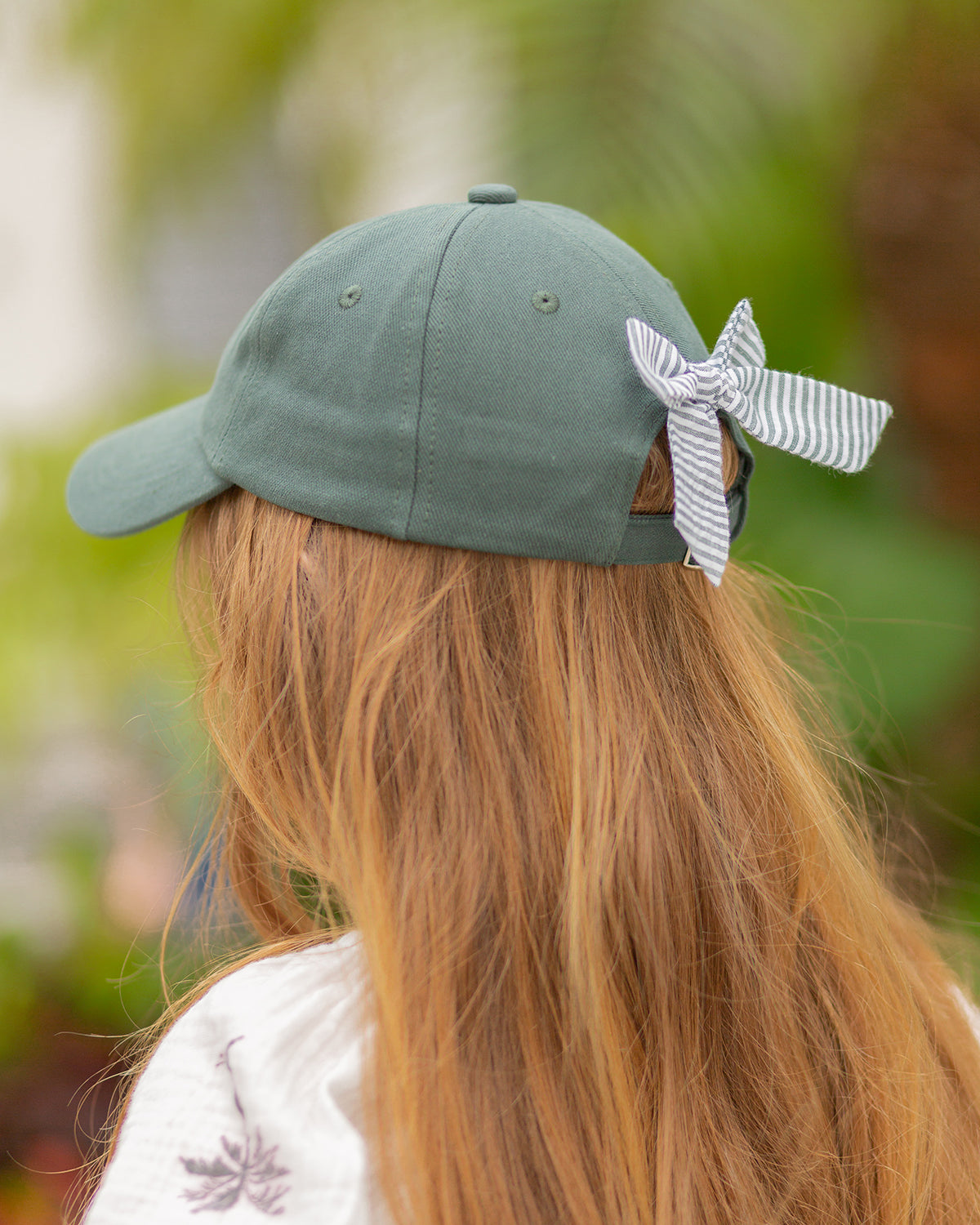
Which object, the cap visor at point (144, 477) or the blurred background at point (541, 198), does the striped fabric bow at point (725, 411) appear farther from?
the blurred background at point (541, 198)

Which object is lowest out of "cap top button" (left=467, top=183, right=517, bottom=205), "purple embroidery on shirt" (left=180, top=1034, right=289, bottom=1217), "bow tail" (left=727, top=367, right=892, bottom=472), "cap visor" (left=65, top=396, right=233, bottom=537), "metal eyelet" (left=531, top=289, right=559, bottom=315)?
"purple embroidery on shirt" (left=180, top=1034, right=289, bottom=1217)

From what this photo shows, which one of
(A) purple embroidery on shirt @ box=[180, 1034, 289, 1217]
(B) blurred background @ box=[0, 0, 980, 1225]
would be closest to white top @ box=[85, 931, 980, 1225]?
(A) purple embroidery on shirt @ box=[180, 1034, 289, 1217]

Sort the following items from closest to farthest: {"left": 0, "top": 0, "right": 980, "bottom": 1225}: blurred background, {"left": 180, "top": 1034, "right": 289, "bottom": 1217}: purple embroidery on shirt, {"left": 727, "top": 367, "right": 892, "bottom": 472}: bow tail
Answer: {"left": 180, "top": 1034, "right": 289, "bottom": 1217}: purple embroidery on shirt < {"left": 727, "top": 367, "right": 892, "bottom": 472}: bow tail < {"left": 0, "top": 0, "right": 980, "bottom": 1225}: blurred background

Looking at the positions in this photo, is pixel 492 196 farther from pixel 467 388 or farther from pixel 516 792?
pixel 516 792

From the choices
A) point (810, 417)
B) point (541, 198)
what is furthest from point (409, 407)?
point (541, 198)

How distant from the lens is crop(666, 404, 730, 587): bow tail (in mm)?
623

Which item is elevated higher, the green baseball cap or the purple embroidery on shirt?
the green baseball cap

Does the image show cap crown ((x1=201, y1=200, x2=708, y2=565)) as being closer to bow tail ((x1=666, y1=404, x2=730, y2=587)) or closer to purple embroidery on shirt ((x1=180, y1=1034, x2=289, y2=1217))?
bow tail ((x1=666, y1=404, x2=730, y2=587))

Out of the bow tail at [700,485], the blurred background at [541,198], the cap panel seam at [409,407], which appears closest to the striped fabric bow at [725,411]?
the bow tail at [700,485]

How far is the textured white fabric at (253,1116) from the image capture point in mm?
544

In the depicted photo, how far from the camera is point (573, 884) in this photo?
1.97ft

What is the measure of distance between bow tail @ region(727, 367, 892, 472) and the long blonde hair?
0.05 m

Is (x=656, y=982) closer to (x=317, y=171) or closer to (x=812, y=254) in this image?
(x=812, y=254)

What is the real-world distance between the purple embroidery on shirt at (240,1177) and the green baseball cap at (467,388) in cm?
38
